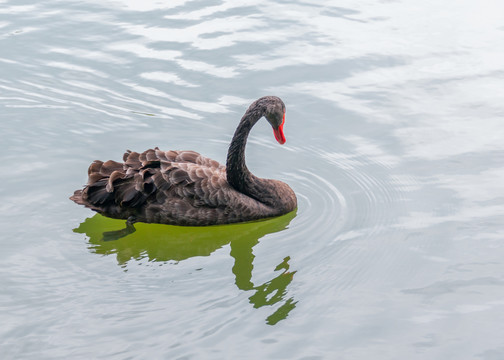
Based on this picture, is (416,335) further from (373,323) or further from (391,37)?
(391,37)

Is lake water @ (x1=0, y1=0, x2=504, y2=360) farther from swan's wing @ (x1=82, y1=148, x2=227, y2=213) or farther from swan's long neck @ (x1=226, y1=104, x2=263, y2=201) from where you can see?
swan's long neck @ (x1=226, y1=104, x2=263, y2=201)

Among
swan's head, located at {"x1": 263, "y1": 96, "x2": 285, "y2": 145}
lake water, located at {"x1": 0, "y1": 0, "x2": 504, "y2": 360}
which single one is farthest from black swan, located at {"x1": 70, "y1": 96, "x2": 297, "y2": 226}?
lake water, located at {"x1": 0, "y1": 0, "x2": 504, "y2": 360}

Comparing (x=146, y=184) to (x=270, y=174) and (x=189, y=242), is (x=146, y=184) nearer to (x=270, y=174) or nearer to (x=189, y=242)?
(x=189, y=242)

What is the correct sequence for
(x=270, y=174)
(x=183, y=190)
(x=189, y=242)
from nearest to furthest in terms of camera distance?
(x=189, y=242)
(x=183, y=190)
(x=270, y=174)

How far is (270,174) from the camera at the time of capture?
26.8 ft

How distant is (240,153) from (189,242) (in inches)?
37.6

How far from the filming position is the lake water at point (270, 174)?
568 centimetres

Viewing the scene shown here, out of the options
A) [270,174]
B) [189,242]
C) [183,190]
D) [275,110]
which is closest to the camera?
[189,242]

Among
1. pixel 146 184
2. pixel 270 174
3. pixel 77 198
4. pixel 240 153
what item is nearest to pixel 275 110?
pixel 240 153

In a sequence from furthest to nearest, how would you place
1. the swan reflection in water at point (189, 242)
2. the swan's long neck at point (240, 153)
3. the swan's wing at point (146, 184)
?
the swan's long neck at point (240, 153)
the swan's wing at point (146, 184)
the swan reflection in water at point (189, 242)

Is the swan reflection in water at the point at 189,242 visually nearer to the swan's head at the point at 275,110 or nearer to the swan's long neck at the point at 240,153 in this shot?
the swan's long neck at the point at 240,153

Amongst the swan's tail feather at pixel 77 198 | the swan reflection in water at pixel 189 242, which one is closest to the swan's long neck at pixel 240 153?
the swan reflection in water at pixel 189 242

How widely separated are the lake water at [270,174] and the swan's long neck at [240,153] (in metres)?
0.43

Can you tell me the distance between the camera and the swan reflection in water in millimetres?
6324
